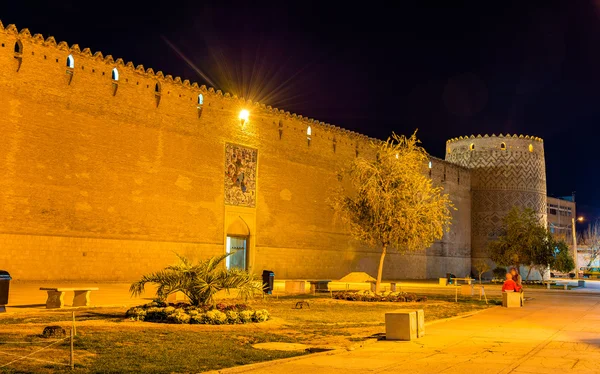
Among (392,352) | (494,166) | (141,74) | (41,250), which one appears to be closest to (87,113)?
(141,74)

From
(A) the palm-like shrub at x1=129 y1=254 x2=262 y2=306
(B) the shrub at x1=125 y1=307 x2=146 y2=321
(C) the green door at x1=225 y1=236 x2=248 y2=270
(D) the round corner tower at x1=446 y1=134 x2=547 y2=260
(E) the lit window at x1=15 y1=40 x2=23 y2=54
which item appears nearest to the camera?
(B) the shrub at x1=125 y1=307 x2=146 y2=321

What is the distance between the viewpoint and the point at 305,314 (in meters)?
13.1

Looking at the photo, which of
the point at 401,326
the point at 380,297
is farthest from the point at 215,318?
the point at 380,297

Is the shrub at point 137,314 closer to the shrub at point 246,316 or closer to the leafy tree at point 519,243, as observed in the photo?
the shrub at point 246,316

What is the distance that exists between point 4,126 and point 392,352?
1483 centimetres

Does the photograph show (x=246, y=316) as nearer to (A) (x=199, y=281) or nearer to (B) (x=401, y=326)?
(A) (x=199, y=281)

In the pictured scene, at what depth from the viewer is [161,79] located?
75.8 feet

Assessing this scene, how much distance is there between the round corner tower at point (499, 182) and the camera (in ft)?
133

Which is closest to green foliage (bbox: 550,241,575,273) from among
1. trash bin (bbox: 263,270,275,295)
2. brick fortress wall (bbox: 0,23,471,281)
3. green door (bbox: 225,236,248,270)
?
brick fortress wall (bbox: 0,23,471,281)

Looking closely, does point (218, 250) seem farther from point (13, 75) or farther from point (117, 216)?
point (13, 75)

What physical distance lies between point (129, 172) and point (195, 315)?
12.1m

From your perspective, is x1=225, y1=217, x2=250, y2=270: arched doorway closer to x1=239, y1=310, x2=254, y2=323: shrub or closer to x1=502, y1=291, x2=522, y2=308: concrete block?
x1=502, y1=291, x2=522, y2=308: concrete block

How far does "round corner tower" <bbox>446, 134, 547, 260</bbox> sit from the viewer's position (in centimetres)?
4053

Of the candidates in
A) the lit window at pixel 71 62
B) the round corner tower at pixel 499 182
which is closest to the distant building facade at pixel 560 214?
the round corner tower at pixel 499 182
